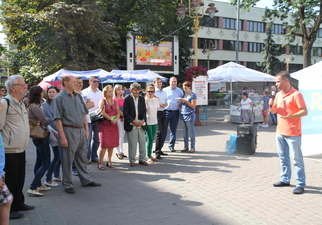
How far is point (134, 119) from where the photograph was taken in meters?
6.91

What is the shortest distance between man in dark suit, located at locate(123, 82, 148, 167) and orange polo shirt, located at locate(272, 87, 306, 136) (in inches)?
119

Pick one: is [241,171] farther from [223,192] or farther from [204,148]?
[204,148]

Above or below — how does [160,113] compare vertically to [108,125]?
above

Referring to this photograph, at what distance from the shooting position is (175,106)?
27.4ft

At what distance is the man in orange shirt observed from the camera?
197 inches

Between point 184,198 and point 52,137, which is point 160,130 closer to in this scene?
point 184,198

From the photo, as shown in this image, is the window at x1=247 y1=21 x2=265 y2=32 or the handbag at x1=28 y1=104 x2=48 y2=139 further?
the window at x1=247 y1=21 x2=265 y2=32

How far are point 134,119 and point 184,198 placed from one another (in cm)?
262

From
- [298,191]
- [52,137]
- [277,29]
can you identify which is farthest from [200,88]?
[277,29]

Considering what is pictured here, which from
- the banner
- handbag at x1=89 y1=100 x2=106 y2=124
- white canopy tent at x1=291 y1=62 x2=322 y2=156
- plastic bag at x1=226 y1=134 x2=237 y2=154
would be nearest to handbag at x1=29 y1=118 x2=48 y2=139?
handbag at x1=89 y1=100 x2=106 y2=124

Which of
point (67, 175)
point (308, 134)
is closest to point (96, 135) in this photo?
point (67, 175)

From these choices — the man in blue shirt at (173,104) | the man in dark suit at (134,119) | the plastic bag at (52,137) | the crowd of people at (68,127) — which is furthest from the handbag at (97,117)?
the man in blue shirt at (173,104)

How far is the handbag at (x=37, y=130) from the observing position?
4.69 m

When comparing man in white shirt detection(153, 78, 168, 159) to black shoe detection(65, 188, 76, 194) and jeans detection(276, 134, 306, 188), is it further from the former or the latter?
jeans detection(276, 134, 306, 188)
